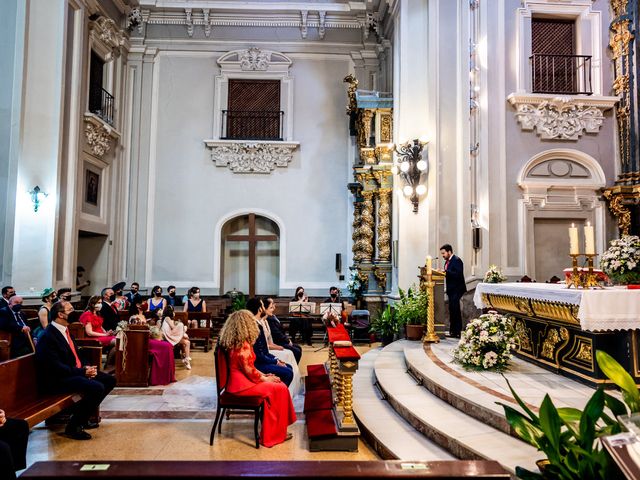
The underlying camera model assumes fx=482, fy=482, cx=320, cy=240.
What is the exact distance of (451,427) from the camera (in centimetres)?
414

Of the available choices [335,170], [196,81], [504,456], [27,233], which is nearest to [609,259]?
[504,456]

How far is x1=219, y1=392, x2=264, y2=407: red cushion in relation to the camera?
14.7 ft

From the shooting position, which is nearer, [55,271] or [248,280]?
[55,271]

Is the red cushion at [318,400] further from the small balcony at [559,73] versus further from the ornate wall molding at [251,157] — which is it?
the ornate wall molding at [251,157]

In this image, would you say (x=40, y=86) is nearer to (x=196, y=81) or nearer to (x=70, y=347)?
(x=196, y=81)

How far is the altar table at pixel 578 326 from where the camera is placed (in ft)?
15.0

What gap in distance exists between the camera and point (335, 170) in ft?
48.8

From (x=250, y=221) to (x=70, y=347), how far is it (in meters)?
9.66

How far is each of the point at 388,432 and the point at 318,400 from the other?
0.96m

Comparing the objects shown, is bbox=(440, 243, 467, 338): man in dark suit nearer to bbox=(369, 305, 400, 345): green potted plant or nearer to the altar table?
bbox=(369, 305, 400, 345): green potted plant

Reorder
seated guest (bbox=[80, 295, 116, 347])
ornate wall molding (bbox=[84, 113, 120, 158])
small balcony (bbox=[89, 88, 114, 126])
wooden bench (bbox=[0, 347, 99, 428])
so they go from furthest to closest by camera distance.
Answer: small balcony (bbox=[89, 88, 114, 126]) < ornate wall molding (bbox=[84, 113, 120, 158]) < seated guest (bbox=[80, 295, 116, 347]) < wooden bench (bbox=[0, 347, 99, 428])

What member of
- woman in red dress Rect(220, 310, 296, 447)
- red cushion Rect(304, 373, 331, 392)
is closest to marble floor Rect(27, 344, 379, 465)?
woman in red dress Rect(220, 310, 296, 447)

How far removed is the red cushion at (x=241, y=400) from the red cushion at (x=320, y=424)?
1.77 ft

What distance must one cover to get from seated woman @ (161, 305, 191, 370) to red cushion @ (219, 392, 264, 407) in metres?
3.95
